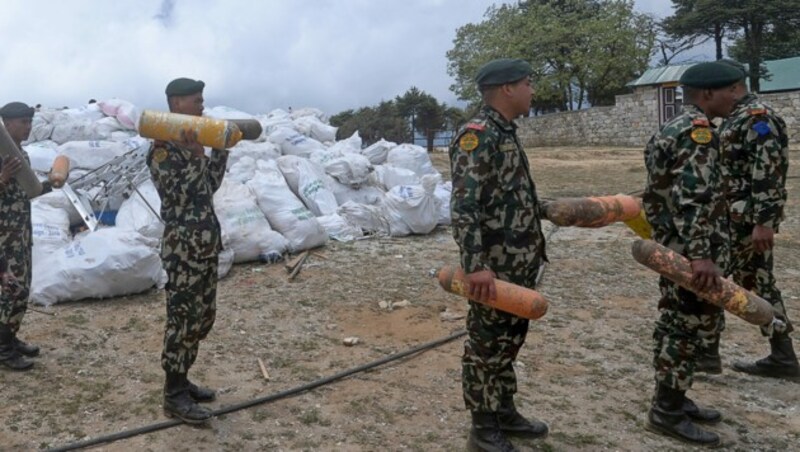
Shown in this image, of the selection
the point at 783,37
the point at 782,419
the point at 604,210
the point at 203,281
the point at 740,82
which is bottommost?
the point at 782,419

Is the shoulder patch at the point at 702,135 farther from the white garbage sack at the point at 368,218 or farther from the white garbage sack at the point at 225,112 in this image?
the white garbage sack at the point at 225,112

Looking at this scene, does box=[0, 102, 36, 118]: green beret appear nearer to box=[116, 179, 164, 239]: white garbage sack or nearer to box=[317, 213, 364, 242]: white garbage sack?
box=[116, 179, 164, 239]: white garbage sack

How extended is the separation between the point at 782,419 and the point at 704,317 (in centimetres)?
82

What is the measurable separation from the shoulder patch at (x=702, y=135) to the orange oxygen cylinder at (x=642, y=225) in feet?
1.33

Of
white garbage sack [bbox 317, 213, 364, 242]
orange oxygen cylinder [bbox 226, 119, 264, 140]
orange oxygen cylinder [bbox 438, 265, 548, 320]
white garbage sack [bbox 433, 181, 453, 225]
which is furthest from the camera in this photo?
white garbage sack [bbox 433, 181, 453, 225]

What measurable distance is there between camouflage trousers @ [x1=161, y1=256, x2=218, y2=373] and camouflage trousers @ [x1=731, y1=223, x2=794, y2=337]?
2.57 metres

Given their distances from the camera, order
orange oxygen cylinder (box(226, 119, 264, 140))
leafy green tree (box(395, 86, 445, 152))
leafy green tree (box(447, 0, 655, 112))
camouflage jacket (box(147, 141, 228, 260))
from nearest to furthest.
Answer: camouflage jacket (box(147, 141, 228, 260))
orange oxygen cylinder (box(226, 119, 264, 140))
leafy green tree (box(395, 86, 445, 152))
leafy green tree (box(447, 0, 655, 112))

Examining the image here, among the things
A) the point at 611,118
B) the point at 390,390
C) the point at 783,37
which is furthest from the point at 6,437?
the point at 783,37

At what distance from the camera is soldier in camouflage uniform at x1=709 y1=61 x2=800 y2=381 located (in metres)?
3.06

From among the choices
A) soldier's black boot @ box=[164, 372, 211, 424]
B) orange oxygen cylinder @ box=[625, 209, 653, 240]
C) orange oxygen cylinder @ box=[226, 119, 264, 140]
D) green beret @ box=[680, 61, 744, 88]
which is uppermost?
green beret @ box=[680, 61, 744, 88]

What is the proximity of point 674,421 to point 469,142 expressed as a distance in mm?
1498

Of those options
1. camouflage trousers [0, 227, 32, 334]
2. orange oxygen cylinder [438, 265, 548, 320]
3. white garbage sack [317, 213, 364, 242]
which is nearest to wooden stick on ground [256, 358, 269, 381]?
camouflage trousers [0, 227, 32, 334]

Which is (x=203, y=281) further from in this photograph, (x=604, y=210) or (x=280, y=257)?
(x=280, y=257)

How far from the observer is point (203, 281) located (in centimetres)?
287
